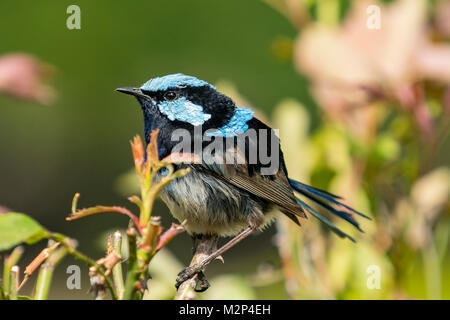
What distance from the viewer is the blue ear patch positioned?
4.50 ft

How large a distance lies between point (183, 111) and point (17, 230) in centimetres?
85

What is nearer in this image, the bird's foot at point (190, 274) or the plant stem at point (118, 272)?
the plant stem at point (118, 272)

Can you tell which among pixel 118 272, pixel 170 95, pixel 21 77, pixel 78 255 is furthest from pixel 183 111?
pixel 78 255

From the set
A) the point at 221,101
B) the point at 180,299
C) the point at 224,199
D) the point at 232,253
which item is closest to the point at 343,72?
the point at 221,101

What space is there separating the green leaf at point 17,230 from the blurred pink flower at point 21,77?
0.53 metres

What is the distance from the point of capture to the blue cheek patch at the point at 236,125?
138 centimetres

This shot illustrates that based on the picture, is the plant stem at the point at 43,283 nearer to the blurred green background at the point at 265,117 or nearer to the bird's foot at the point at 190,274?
the bird's foot at the point at 190,274

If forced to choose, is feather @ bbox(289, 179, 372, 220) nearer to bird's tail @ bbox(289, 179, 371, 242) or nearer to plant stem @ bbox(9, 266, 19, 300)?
bird's tail @ bbox(289, 179, 371, 242)

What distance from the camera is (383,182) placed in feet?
4.42

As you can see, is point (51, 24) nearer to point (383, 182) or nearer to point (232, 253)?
point (232, 253)

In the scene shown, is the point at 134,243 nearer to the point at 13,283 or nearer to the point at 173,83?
the point at 13,283

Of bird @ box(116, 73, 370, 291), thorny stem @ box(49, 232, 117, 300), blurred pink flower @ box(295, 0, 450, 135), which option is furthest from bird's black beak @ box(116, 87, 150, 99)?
thorny stem @ box(49, 232, 117, 300)

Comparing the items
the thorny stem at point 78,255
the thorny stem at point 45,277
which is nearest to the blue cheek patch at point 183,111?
the thorny stem at point 45,277

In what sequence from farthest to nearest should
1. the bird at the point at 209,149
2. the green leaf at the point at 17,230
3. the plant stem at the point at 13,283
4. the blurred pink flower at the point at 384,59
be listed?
the bird at the point at 209,149 → the blurred pink flower at the point at 384,59 → the plant stem at the point at 13,283 → the green leaf at the point at 17,230
